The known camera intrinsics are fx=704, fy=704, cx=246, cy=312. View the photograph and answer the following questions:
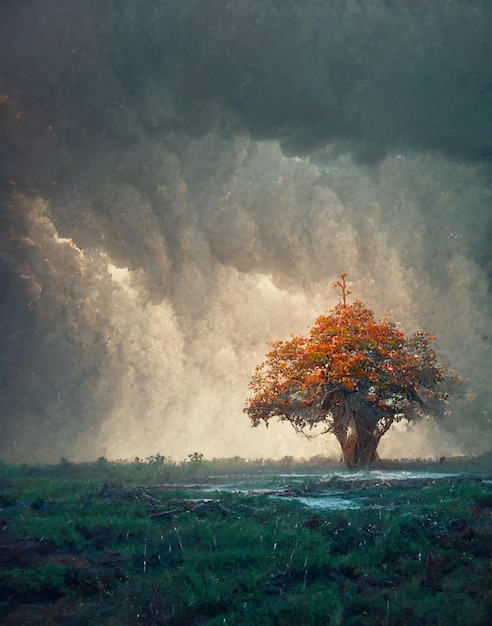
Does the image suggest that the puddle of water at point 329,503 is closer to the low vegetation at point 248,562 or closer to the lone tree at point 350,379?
the low vegetation at point 248,562

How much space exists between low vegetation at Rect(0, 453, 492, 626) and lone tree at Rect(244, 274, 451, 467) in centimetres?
1578

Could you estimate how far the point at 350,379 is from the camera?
39469mm

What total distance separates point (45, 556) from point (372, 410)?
1109 inches

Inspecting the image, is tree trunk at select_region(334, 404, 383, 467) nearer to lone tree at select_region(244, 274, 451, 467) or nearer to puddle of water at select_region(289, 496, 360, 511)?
lone tree at select_region(244, 274, 451, 467)

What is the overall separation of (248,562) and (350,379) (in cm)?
2477

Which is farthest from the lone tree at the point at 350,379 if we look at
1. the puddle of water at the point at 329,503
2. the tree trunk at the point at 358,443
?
the puddle of water at the point at 329,503

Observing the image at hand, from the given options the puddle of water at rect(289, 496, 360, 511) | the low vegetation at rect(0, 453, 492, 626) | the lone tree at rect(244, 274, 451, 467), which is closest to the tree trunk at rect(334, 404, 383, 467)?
the lone tree at rect(244, 274, 451, 467)

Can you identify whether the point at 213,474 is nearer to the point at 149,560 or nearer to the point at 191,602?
the point at 149,560

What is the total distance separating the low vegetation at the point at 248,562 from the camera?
12.3 metres

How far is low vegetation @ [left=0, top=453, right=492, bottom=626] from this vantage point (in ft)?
40.4

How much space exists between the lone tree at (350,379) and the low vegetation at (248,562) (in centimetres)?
1578

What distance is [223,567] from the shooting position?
49.4 ft

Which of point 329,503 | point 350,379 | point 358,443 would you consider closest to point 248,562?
point 329,503

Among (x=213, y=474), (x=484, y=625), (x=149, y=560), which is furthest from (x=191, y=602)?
(x=213, y=474)
